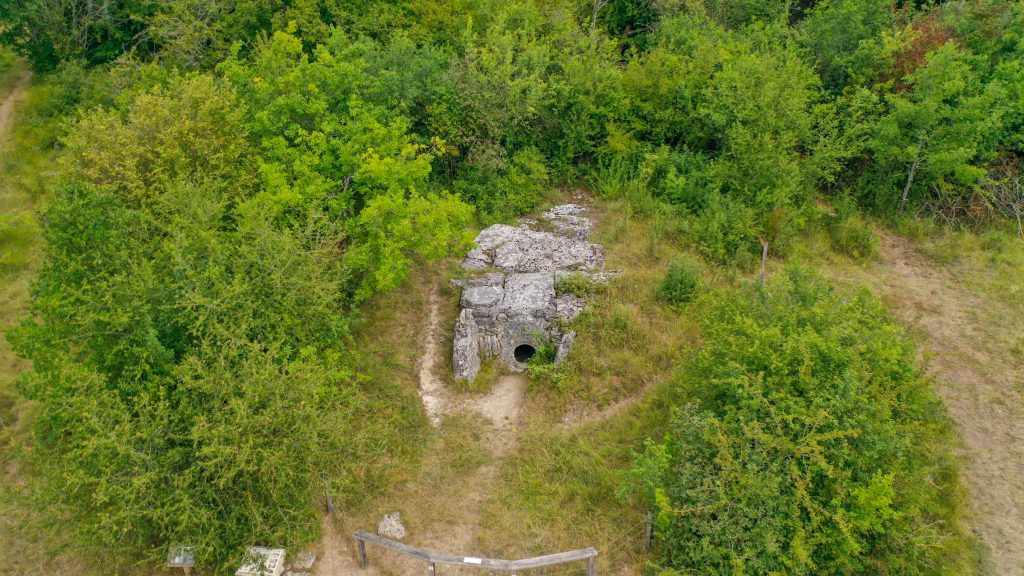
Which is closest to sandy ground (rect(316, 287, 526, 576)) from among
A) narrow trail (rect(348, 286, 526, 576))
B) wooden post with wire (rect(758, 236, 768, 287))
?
narrow trail (rect(348, 286, 526, 576))

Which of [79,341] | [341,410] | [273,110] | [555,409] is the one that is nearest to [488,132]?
[273,110]

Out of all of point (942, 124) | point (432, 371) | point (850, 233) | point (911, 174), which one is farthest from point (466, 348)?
point (942, 124)

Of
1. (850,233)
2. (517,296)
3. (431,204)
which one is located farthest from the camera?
(850,233)

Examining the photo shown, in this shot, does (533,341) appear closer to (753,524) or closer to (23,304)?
(753,524)

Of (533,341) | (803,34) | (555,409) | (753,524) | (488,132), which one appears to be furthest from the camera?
(803,34)

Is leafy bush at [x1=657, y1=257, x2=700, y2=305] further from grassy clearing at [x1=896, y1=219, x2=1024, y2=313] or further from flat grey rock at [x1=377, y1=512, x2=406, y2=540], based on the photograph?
flat grey rock at [x1=377, y1=512, x2=406, y2=540]

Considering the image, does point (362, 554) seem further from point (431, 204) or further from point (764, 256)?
point (764, 256)

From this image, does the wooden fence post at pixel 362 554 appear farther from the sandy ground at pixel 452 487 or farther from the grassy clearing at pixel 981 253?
the grassy clearing at pixel 981 253
